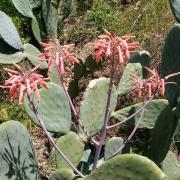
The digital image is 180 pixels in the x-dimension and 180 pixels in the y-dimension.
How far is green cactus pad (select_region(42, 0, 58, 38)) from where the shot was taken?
11.0ft

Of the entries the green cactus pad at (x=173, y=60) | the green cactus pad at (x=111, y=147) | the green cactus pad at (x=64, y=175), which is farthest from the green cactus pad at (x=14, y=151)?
the green cactus pad at (x=173, y=60)

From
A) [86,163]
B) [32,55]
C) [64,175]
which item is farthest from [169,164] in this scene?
[32,55]

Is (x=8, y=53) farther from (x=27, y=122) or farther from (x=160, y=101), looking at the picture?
(x=160, y=101)

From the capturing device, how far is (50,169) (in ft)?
9.12

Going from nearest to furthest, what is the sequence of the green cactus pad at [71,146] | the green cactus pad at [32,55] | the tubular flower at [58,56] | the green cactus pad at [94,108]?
the tubular flower at [58,56] → the green cactus pad at [71,146] → the green cactus pad at [94,108] → the green cactus pad at [32,55]

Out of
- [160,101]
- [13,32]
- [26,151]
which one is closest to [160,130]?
[160,101]

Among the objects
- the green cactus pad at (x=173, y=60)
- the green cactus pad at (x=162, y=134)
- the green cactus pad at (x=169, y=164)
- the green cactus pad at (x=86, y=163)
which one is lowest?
the green cactus pad at (x=86, y=163)

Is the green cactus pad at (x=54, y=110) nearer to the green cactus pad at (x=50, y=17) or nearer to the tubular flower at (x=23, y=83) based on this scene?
the tubular flower at (x=23, y=83)

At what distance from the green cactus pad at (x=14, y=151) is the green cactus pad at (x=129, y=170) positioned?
14.4 inches

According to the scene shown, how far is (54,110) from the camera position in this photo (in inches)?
80.7

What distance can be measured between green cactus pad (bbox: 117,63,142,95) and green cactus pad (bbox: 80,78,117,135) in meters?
0.26

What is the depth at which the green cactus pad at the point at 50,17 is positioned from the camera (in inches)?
132

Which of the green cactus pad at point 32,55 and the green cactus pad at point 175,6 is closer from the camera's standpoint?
the green cactus pad at point 175,6

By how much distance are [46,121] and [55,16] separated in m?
1.53
